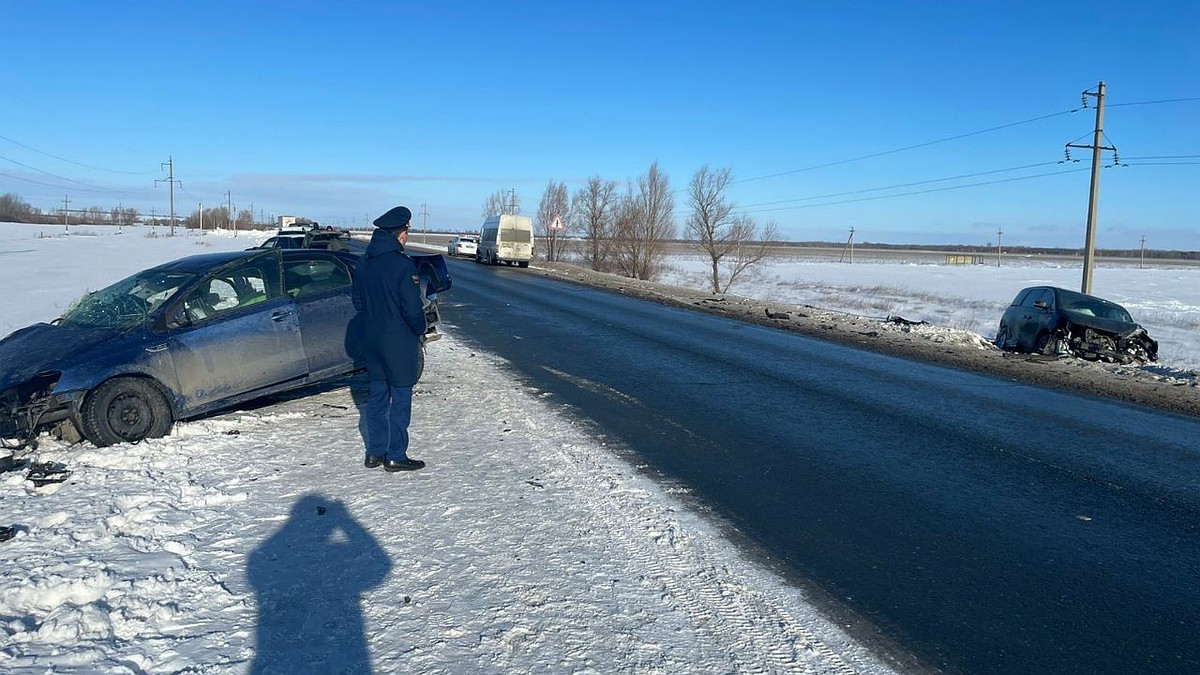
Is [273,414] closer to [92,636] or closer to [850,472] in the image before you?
[92,636]

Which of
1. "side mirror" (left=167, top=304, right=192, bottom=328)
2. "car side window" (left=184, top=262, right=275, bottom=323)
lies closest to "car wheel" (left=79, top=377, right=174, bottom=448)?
"side mirror" (left=167, top=304, right=192, bottom=328)

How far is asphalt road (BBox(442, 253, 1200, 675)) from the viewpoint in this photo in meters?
3.99

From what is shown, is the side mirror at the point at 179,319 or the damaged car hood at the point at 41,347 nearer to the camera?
the damaged car hood at the point at 41,347

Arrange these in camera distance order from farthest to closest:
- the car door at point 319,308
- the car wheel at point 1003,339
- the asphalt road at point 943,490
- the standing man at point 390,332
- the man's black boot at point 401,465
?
the car wheel at point 1003,339, the car door at point 319,308, the man's black boot at point 401,465, the standing man at point 390,332, the asphalt road at point 943,490

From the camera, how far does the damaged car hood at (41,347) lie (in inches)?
247

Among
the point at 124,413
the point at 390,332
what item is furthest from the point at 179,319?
the point at 390,332

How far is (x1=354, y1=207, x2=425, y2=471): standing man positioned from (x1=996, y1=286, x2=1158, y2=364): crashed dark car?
1352 cm

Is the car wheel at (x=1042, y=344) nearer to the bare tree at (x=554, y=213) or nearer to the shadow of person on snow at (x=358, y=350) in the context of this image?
the shadow of person on snow at (x=358, y=350)

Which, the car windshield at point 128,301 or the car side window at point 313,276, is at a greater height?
the car side window at point 313,276

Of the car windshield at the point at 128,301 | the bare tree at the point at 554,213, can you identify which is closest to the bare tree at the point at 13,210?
the bare tree at the point at 554,213

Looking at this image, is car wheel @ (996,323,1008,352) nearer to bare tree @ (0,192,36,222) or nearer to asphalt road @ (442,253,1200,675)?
asphalt road @ (442,253,1200,675)

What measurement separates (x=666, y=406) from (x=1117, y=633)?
522cm

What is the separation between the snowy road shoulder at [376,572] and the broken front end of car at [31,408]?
28 cm

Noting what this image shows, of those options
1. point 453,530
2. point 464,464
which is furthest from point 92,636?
point 464,464
